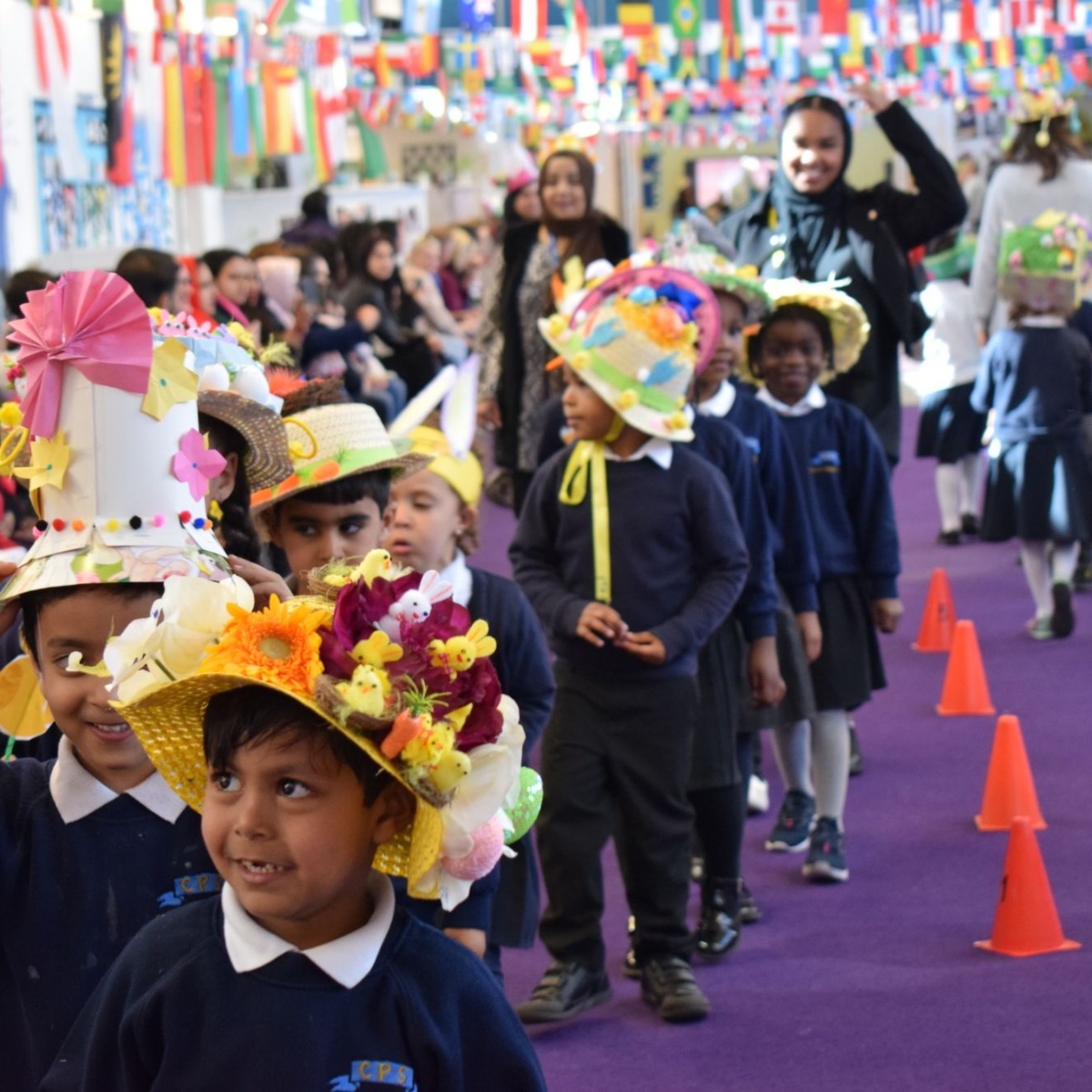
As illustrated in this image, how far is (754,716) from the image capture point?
4777 mm

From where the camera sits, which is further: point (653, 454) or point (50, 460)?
point (653, 454)

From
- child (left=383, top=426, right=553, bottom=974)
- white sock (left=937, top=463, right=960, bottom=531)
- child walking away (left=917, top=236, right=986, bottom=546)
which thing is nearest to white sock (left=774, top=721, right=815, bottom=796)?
child (left=383, top=426, right=553, bottom=974)

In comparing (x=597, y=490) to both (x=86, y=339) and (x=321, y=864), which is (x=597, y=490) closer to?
(x=86, y=339)

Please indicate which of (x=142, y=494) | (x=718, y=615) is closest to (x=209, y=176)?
(x=718, y=615)

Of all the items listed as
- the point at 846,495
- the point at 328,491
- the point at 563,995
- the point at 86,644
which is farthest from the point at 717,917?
the point at 86,644

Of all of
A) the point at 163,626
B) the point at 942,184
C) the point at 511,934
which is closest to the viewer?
the point at 163,626

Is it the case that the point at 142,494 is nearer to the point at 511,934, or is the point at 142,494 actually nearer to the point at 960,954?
the point at 511,934

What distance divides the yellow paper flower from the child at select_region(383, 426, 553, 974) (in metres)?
1.24

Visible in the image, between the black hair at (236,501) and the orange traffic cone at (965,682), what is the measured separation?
4384 millimetres

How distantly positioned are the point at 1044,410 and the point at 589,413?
4420mm

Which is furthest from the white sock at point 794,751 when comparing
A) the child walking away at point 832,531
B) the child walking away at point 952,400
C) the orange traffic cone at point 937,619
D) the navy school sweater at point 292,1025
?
the child walking away at point 952,400

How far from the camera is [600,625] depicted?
401cm

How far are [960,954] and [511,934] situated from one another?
4.44 feet

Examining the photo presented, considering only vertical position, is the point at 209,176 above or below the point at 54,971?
above
